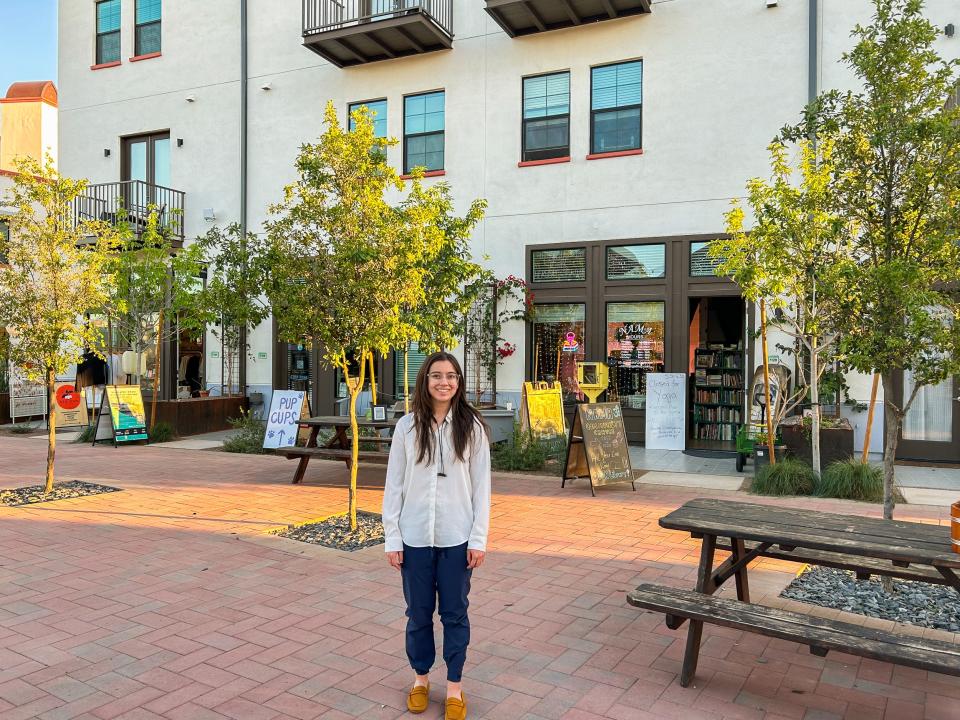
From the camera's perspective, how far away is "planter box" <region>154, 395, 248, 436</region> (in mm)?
14164

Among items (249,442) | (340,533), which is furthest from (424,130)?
(340,533)

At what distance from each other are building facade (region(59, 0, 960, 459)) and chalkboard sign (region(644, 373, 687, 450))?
318 mm

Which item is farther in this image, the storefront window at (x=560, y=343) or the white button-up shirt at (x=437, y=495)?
the storefront window at (x=560, y=343)

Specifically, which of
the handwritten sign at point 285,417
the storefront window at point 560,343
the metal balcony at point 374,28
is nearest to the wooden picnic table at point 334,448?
the handwritten sign at point 285,417

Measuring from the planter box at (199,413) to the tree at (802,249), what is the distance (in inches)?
413

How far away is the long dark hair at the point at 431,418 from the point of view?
3.45 metres

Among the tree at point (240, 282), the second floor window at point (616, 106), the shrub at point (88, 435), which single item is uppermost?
the second floor window at point (616, 106)

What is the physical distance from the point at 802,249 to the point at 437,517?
17.3 feet

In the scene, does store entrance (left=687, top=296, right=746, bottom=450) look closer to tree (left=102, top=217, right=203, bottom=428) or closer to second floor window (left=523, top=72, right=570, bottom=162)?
second floor window (left=523, top=72, right=570, bottom=162)

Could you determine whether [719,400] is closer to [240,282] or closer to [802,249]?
[802,249]

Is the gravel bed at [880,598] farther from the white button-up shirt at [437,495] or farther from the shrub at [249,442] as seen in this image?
the shrub at [249,442]

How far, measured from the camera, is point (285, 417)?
1187 cm

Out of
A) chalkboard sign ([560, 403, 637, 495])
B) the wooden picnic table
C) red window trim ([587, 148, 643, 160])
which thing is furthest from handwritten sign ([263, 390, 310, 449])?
red window trim ([587, 148, 643, 160])

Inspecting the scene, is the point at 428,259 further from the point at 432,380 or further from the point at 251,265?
the point at 432,380
